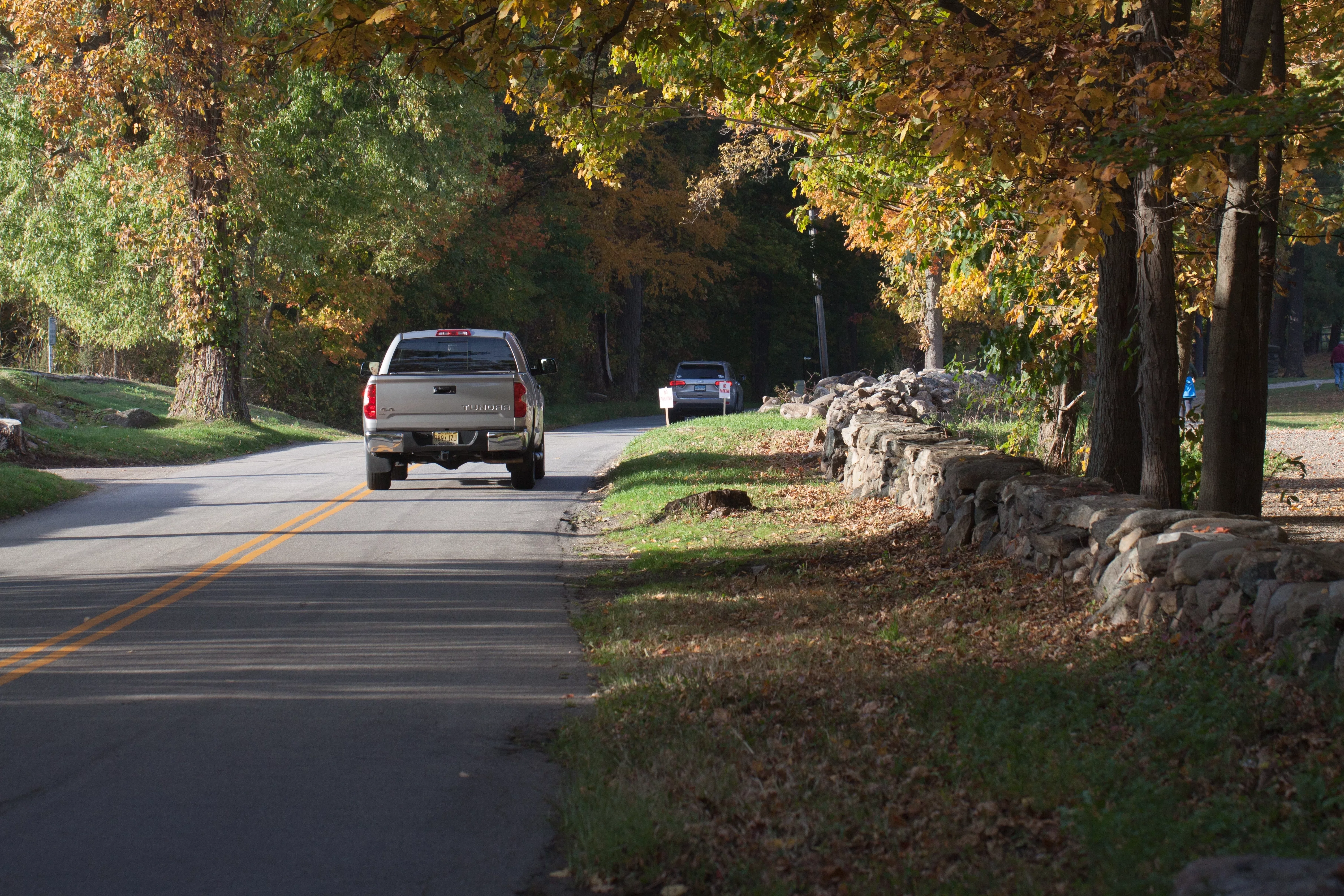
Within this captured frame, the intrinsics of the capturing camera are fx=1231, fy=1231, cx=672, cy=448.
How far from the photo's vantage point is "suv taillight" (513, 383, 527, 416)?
54.6 ft

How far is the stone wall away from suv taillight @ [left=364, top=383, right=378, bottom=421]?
6642 millimetres

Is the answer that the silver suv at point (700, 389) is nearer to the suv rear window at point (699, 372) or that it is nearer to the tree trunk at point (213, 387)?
the suv rear window at point (699, 372)

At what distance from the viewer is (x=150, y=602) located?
973 cm

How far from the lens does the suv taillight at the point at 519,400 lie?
54.6 ft

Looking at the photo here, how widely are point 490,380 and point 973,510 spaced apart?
25.7 ft

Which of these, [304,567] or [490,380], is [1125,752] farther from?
[490,380]

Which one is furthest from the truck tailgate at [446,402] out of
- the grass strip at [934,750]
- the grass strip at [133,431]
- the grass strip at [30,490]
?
the grass strip at [133,431]

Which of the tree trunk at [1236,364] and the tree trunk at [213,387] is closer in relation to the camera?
the tree trunk at [1236,364]

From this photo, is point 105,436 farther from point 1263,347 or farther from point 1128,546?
point 1128,546

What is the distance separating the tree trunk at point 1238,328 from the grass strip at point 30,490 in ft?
44.2

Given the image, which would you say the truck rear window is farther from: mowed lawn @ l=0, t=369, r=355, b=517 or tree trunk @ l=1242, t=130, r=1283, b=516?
tree trunk @ l=1242, t=130, r=1283, b=516

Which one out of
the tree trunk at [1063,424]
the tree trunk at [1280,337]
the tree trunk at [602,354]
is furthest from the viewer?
the tree trunk at [1280,337]

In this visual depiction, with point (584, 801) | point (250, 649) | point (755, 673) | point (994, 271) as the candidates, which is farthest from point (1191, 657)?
point (994, 271)

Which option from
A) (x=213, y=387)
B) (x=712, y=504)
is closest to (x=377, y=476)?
(x=712, y=504)
